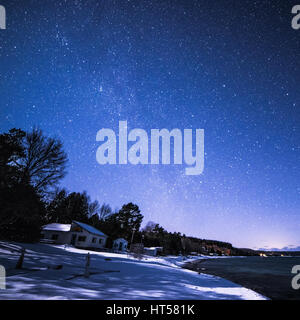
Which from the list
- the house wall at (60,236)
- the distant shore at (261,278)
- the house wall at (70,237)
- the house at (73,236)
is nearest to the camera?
the distant shore at (261,278)

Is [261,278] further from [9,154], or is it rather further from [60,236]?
[60,236]

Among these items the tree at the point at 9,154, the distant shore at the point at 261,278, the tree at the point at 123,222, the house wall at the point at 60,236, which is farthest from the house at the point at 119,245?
the tree at the point at 9,154

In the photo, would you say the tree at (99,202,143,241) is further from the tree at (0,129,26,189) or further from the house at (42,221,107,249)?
the tree at (0,129,26,189)

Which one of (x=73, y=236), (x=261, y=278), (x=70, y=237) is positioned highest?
(x=73, y=236)

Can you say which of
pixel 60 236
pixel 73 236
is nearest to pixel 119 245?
pixel 73 236

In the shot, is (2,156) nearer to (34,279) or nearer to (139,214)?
(34,279)

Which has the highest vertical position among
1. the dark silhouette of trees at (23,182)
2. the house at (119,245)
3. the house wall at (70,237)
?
the dark silhouette of trees at (23,182)

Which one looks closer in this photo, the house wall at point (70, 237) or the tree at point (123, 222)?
the house wall at point (70, 237)

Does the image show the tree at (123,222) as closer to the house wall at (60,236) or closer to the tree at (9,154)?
the house wall at (60,236)

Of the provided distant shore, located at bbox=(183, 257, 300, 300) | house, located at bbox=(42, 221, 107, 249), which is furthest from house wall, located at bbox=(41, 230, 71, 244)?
distant shore, located at bbox=(183, 257, 300, 300)
